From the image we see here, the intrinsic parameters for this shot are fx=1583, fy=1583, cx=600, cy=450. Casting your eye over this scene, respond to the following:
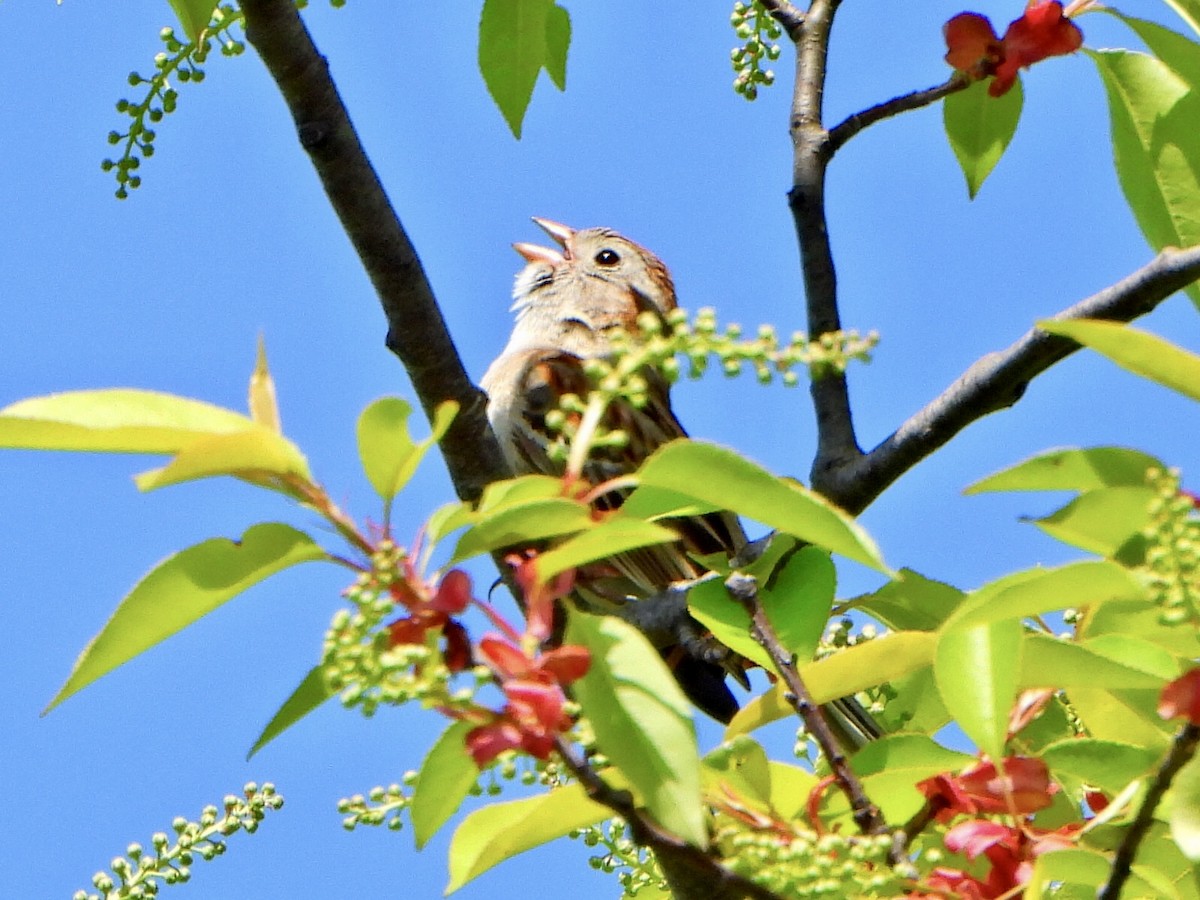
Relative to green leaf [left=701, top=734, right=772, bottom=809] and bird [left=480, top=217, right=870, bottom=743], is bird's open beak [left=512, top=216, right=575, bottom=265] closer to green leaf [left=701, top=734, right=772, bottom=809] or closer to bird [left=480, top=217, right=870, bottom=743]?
bird [left=480, top=217, right=870, bottom=743]

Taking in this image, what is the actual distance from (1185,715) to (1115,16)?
121 cm

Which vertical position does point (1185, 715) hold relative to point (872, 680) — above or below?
below

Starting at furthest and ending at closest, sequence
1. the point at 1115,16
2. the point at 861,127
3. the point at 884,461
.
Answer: the point at 861,127 < the point at 884,461 < the point at 1115,16

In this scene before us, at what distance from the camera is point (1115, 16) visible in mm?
2227

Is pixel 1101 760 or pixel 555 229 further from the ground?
pixel 555 229

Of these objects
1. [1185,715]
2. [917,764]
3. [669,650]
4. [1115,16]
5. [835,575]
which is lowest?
[1185,715]

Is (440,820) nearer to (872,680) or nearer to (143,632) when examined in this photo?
(143,632)

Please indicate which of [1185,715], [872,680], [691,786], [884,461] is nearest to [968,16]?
[884,461]

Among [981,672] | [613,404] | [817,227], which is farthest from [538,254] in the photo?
[981,672]

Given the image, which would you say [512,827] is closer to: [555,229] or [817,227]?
[817,227]

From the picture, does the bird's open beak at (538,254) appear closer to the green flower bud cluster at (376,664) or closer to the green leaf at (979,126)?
the green leaf at (979,126)

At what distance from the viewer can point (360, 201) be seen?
2396 millimetres

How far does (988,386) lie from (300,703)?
3.78 feet

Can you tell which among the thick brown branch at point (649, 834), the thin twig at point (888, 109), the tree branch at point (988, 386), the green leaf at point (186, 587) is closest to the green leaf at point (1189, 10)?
the tree branch at point (988, 386)
